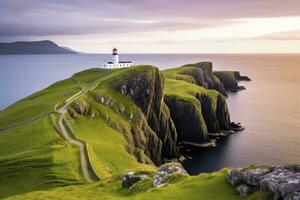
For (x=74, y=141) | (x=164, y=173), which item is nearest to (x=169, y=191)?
(x=164, y=173)

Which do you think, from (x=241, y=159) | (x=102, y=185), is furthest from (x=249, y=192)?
(x=241, y=159)

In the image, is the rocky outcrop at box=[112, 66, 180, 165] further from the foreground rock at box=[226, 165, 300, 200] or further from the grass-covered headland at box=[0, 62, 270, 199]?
the foreground rock at box=[226, 165, 300, 200]

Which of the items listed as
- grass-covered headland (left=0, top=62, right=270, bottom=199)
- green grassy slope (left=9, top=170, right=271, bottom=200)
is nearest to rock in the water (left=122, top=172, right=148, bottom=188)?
grass-covered headland (left=0, top=62, right=270, bottom=199)

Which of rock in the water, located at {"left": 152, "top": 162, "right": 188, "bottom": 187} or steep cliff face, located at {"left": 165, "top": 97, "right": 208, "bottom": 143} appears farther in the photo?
steep cliff face, located at {"left": 165, "top": 97, "right": 208, "bottom": 143}

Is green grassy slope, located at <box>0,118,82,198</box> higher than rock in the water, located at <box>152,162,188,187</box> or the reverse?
the reverse

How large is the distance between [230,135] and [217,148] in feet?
72.0

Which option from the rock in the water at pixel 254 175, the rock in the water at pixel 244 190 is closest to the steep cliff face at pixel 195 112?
the rock in the water at pixel 254 175

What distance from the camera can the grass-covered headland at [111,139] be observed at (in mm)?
43906

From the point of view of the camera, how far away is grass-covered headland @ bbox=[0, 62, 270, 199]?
144ft

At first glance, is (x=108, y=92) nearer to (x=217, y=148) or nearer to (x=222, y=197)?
(x=217, y=148)

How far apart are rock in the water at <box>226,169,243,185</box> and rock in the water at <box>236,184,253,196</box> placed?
969 mm

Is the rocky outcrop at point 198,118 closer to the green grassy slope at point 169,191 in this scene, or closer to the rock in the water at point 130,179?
the green grassy slope at point 169,191

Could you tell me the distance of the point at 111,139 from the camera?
100938 millimetres

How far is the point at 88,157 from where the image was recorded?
233 feet
